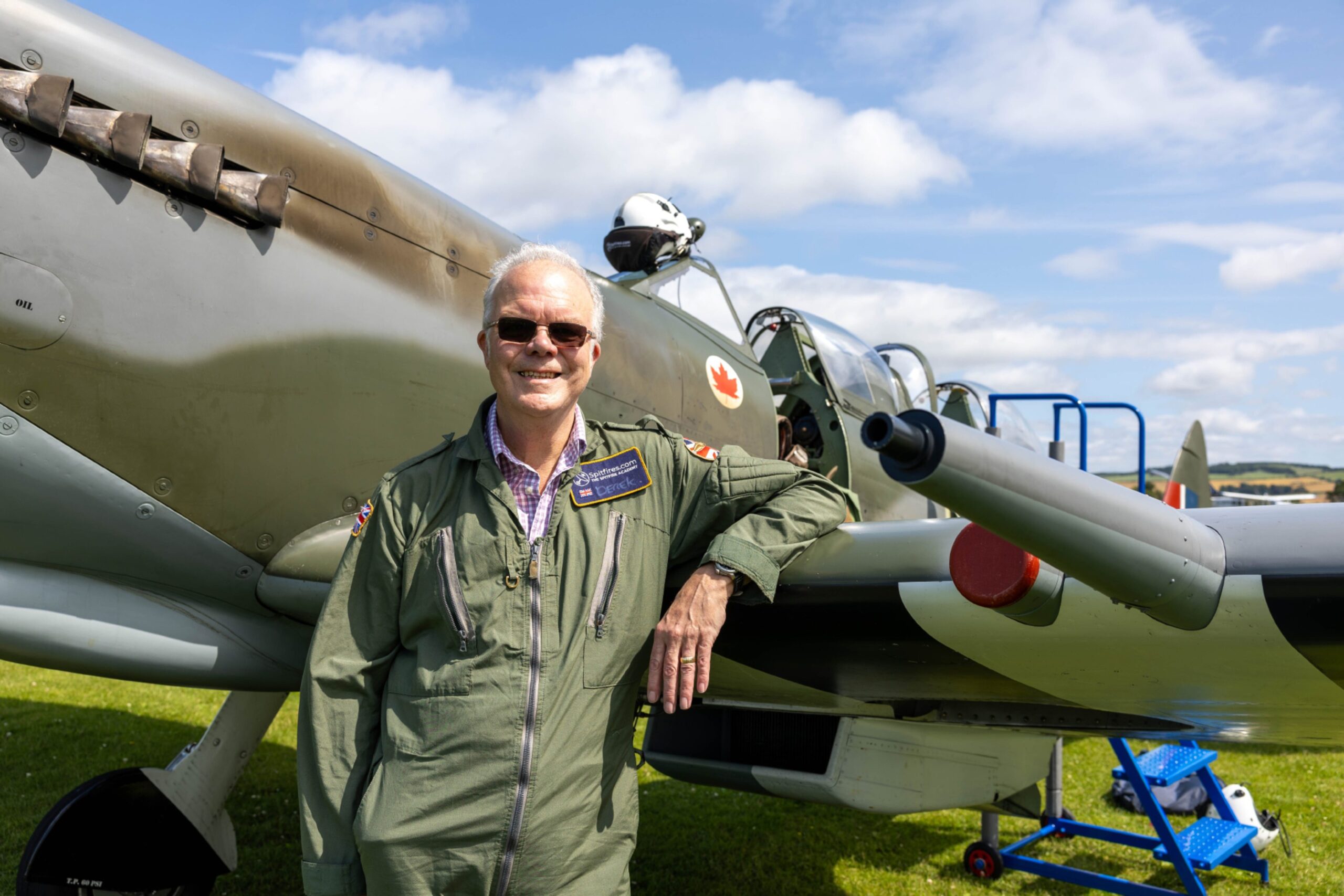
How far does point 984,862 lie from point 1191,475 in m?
5.02

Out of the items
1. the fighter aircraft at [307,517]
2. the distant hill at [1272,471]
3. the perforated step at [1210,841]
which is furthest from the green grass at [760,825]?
the distant hill at [1272,471]

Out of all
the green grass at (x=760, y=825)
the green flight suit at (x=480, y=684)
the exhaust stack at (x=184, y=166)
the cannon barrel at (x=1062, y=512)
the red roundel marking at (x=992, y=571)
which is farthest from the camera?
the green grass at (x=760, y=825)

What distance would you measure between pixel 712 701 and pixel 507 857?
Answer: 117cm

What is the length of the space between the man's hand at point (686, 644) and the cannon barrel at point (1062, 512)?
→ 679mm

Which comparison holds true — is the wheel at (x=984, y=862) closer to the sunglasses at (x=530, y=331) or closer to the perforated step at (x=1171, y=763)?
the perforated step at (x=1171, y=763)

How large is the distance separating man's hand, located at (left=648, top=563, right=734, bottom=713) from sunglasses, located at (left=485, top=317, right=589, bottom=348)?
0.56 meters

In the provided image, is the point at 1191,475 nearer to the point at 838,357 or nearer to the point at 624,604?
the point at 838,357

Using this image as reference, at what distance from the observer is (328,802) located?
1.81m

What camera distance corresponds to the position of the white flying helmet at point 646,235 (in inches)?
164

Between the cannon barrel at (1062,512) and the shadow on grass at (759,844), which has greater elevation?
the cannon barrel at (1062,512)

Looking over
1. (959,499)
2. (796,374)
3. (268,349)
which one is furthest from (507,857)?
(796,374)

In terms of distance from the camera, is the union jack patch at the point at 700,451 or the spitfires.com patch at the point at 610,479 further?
the union jack patch at the point at 700,451

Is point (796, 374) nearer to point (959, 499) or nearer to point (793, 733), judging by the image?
point (793, 733)

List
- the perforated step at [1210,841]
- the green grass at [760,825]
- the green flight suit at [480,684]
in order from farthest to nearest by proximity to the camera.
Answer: the green grass at [760,825], the perforated step at [1210,841], the green flight suit at [480,684]
